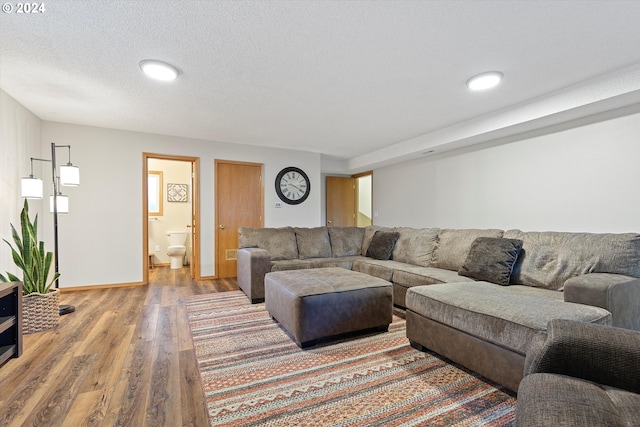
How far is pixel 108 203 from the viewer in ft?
13.6

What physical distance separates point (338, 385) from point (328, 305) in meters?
0.63

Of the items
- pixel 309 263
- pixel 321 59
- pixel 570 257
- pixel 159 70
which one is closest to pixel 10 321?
pixel 159 70

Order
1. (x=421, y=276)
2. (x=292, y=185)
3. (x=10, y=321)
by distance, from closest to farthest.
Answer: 1. (x=10, y=321)
2. (x=421, y=276)
3. (x=292, y=185)

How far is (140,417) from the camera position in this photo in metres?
1.48

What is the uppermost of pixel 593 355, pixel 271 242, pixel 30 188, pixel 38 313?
pixel 30 188

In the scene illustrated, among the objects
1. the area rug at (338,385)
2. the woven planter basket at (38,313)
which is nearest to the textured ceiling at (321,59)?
the woven planter basket at (38,313)

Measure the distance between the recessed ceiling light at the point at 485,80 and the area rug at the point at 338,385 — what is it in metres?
2.32

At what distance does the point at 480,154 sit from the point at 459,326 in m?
3.01

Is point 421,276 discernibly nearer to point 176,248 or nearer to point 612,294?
point 612,294

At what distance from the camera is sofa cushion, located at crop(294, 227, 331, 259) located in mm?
4262

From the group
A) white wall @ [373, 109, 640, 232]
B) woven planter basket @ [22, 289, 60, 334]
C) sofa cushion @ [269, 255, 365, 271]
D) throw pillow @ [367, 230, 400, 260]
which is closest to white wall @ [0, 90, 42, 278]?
woven planter basket @ [22, 289, 60, 334]

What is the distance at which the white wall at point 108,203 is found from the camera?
3.96 meters

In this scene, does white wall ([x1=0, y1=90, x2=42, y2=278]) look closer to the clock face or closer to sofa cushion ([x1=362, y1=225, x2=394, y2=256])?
the clock face

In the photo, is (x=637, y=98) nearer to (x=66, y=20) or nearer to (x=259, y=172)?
(x=66, y=20)
